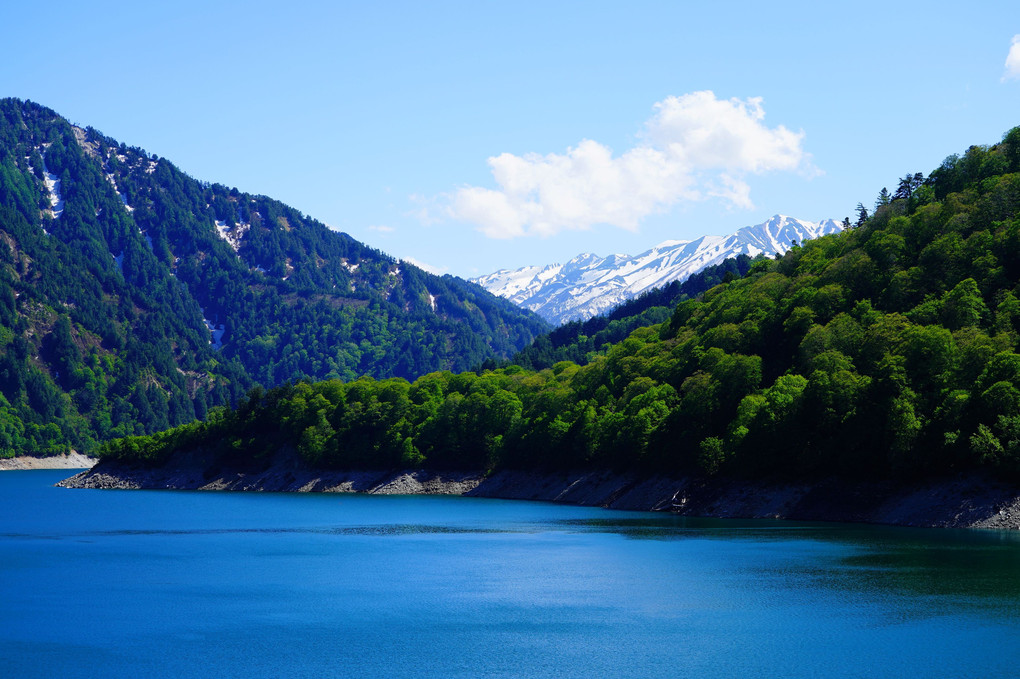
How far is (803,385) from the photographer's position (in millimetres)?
116375

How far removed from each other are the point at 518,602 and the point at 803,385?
6538 cm

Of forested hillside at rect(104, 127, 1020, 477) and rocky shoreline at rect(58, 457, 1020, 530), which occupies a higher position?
forested hillside at rect(104, 127, 1020, 477)

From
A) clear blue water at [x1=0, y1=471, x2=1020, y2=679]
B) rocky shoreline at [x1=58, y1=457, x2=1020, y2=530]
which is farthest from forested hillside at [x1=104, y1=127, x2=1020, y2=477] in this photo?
clear blue water at [x1=0, y1=471, x2=1020, y2=679]

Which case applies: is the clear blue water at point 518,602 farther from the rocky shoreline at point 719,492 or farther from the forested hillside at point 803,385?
the forested hillside at point 803,385

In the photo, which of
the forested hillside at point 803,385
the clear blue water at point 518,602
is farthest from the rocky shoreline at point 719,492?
the clear blue water at point 518,602

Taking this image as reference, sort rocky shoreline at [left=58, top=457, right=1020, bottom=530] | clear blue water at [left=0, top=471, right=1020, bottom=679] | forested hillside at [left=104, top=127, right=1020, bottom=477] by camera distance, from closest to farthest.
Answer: clear blue water at [left=0, top=471, right=1020, bottom=679], rocky shoreline at [left=58, top=457, right=1020, bottom=530], forested hillside at [left=104, top=127, right=1020, bottom=477]

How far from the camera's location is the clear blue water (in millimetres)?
45906

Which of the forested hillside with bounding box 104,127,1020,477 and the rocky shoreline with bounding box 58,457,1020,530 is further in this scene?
the forested hillside with bounding box 104,127,1020,477

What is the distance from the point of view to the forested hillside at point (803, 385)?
99.9 meters

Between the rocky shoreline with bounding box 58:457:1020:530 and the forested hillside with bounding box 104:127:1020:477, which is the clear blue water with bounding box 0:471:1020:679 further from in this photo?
the forested hillside with bounding box 104:127:1020:477

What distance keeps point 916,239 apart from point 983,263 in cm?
1945

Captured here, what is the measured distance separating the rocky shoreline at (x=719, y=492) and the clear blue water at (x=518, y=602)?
207 inches

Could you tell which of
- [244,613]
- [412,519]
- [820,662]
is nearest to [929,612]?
[820,662]

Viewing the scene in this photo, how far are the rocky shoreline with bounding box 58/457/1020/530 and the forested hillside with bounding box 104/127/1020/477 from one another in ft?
6.50
